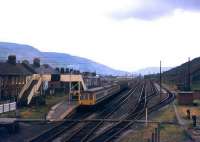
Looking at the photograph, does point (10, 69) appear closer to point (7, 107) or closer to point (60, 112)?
point (7, 107)

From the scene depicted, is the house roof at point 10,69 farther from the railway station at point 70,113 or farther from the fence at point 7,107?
the fence at point 7,107

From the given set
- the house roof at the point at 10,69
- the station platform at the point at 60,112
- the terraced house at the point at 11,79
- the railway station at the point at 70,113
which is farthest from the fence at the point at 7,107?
the house roof at the point at 10,69

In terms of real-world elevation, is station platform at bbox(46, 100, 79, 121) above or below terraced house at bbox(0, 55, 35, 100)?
below

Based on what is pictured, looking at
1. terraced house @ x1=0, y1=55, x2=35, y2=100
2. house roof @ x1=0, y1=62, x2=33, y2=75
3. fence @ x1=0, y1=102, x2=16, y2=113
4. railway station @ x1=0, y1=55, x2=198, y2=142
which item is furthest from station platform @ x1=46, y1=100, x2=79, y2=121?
house roof @ x1=0, y1=62, x2=33, y2=75

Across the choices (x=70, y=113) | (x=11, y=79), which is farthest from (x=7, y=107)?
(x=11, y=79)

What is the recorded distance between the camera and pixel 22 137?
3219 cm

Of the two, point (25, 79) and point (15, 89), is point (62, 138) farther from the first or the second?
point (25, 79)

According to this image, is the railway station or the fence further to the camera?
the fence

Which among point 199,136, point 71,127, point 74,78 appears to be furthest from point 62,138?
point 74,78

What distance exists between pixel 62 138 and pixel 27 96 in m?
25.2

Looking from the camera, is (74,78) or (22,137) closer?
(22,137)

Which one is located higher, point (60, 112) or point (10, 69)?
point (10, 69)

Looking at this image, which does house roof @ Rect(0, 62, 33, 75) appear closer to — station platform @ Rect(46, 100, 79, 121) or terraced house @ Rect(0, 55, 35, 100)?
terraced house @ Rect(0, 55, 35, 100)

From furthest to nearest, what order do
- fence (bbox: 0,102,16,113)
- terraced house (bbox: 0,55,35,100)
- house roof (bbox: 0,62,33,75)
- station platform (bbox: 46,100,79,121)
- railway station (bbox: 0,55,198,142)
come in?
house roof (bbox: 0,62,33,75)
terraced house (bbox: 0,55,35,100)
fence (bbox: 0,102,16,113)
station platform (bbox: 46,100,79,121)
railway station (bbox: 0,55,198,142)
